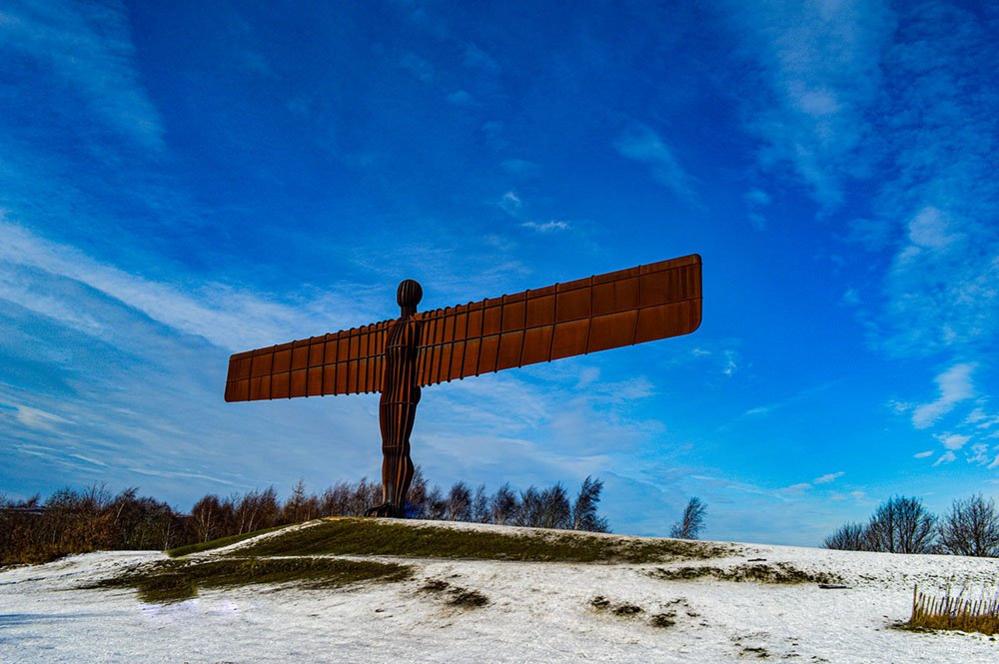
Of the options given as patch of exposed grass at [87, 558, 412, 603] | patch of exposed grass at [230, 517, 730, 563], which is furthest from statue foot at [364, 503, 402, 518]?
patch of exposed grass at [87, 558, 412, 603]

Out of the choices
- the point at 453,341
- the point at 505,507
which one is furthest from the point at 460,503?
the point at 453,341

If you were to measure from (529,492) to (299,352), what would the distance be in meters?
29.8

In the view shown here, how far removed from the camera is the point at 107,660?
28.3 ft

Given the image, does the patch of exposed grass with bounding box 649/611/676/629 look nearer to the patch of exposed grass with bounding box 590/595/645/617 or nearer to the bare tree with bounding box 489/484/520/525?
the patch of exposed grass with bounding box 590/595/645/617

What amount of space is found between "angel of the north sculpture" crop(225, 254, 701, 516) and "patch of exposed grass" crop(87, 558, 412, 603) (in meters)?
5.19

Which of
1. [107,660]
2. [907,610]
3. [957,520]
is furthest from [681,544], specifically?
[957,520]

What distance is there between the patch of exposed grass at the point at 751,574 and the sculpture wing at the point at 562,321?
536 centimetres

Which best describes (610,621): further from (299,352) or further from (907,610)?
(299,352)

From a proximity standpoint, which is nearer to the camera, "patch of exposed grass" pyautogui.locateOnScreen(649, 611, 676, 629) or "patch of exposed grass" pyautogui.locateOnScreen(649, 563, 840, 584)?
"patch of exposed grass" pyautogui.locateOnScreen(649, 611, 676, 629)

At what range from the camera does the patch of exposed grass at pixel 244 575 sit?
14156 mm

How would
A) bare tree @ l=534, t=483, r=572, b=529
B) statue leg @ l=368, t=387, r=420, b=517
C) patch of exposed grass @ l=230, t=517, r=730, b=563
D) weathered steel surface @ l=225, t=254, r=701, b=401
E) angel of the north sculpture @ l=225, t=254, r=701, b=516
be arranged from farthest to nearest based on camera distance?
bare tree @ l=534, t=483, r=572, b=529 < statue leg @ l=368, t=387, r=420, b=517 < angel of the north sculpture @ l=225, t=254, r=701, b=516 < weathered steel surface @ l=225, t=254, r=701, b=401 < patch of exposed grass @ l=230, t=517, r=730, b=563

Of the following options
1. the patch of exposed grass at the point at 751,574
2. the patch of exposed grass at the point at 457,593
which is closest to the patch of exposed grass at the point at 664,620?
the patch of exposed grass at the point at 457,593

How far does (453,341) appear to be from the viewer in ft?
69.1

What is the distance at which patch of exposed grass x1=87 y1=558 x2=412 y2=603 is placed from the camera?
14.2 m
